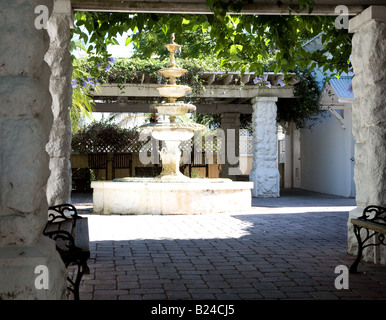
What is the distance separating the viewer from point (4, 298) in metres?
2.37

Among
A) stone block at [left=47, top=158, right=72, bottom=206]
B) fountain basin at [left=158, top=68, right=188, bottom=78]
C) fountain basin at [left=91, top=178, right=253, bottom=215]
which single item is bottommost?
fountain basin at [left=91, top=178, right=253, bottom=215]

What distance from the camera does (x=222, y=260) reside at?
5656 millimetres

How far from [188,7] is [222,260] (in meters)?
2.82

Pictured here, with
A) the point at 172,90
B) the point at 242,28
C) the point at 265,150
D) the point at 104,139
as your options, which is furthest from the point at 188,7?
the point at 104,139

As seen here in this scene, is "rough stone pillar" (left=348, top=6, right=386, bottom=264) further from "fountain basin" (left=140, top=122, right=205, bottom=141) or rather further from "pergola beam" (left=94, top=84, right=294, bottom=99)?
"pergola beam" (left=94, top=84, right=294, bottom=99)

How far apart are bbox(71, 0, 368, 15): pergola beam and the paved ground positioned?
2.74 meters

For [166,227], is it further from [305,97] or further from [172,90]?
[305,97]

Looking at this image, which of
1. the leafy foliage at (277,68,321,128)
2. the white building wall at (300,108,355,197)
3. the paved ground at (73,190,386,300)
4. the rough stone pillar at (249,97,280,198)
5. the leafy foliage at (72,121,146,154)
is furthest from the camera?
the leafy foliage at (72,121,146,154)

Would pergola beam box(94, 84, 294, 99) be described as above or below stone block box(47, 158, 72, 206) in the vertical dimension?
above

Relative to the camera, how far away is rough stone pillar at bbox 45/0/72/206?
5.43 meters

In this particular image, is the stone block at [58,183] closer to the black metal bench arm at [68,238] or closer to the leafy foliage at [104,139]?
the black metal bench arm at [68,238]

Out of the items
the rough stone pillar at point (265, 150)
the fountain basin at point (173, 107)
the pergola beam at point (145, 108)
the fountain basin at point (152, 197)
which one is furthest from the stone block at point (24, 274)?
the pergola beam at point (145, 108)

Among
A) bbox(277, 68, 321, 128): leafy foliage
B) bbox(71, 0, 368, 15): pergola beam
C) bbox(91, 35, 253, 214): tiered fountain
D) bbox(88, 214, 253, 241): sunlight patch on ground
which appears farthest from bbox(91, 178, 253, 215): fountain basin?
bbox(277, 68, 321, 128): leafy foliage
